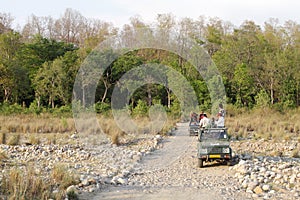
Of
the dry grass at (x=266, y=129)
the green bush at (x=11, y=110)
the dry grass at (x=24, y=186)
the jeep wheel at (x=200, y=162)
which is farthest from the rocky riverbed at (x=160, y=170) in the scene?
the green bush at (x=11, y=110)

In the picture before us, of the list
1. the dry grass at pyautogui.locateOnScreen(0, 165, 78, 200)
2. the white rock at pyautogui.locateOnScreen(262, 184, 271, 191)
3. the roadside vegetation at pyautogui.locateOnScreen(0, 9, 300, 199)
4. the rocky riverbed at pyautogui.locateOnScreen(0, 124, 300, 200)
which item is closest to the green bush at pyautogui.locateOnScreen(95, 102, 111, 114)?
the roadside vegetation at pyautogui.locateOnScreen(0, 9, 300, 199)

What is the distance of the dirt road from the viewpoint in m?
8.14

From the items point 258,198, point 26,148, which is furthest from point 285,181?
point 26,148

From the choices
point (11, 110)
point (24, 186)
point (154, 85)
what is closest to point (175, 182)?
point (24, 186)

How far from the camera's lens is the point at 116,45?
3381 cm

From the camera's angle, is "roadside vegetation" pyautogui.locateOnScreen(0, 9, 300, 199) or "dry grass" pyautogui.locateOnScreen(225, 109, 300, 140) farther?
"roadside vegetation" pyautogui.locateOnScreen(0, 9, 300, 199)

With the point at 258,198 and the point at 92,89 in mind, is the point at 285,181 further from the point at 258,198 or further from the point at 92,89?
the point at 92,89

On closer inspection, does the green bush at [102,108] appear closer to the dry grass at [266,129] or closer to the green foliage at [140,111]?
the green foliage at [140,111]

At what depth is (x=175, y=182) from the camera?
31.2ft

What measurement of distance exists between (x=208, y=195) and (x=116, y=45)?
2695 cm

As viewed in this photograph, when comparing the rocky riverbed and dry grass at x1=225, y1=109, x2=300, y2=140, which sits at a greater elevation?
dry grass at x1=225, y1=109, x2=300, y2=140

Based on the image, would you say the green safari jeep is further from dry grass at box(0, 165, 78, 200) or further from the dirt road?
dry grass at box(0, 165, 78, 200)

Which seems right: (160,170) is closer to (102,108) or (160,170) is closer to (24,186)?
(24,186)

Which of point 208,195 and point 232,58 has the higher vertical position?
point 232,58
